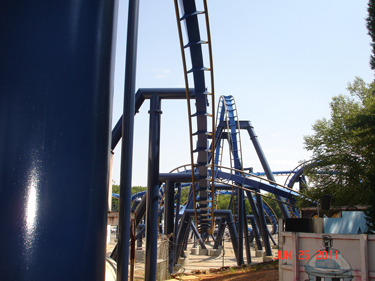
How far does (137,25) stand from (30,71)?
525 centimetres

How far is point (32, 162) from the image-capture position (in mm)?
1525

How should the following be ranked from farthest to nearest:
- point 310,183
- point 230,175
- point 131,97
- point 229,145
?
point 229,145 < point 230,175 < point 310,183 < point 131,97

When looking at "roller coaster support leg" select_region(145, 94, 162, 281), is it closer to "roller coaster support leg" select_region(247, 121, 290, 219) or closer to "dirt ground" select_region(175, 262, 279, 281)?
"dirt ground" select_region(175, 262, 279, 281)

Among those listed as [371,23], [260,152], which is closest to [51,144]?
[371,23]

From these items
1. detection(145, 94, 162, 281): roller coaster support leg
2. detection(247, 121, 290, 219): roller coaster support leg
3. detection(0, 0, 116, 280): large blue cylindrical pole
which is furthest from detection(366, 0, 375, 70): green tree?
detection(0, 0, 116, 280): large blue cylindrical pole

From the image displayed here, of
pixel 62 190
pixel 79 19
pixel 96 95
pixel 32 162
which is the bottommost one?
pixel 62 190

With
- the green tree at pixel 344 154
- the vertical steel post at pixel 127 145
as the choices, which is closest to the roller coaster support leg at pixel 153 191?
the vertical steel post at pixel 127 145

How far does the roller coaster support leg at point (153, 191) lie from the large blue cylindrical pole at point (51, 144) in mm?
7889

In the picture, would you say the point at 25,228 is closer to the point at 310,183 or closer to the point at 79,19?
the point at 79,19

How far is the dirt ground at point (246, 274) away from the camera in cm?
1231

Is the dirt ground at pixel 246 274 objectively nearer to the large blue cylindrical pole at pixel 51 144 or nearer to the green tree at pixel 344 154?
the green tree at pixel 344 154

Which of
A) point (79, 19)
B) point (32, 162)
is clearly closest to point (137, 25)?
point (79, 19)

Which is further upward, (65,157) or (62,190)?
(65,157)

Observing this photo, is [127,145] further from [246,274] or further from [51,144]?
[246,274]
